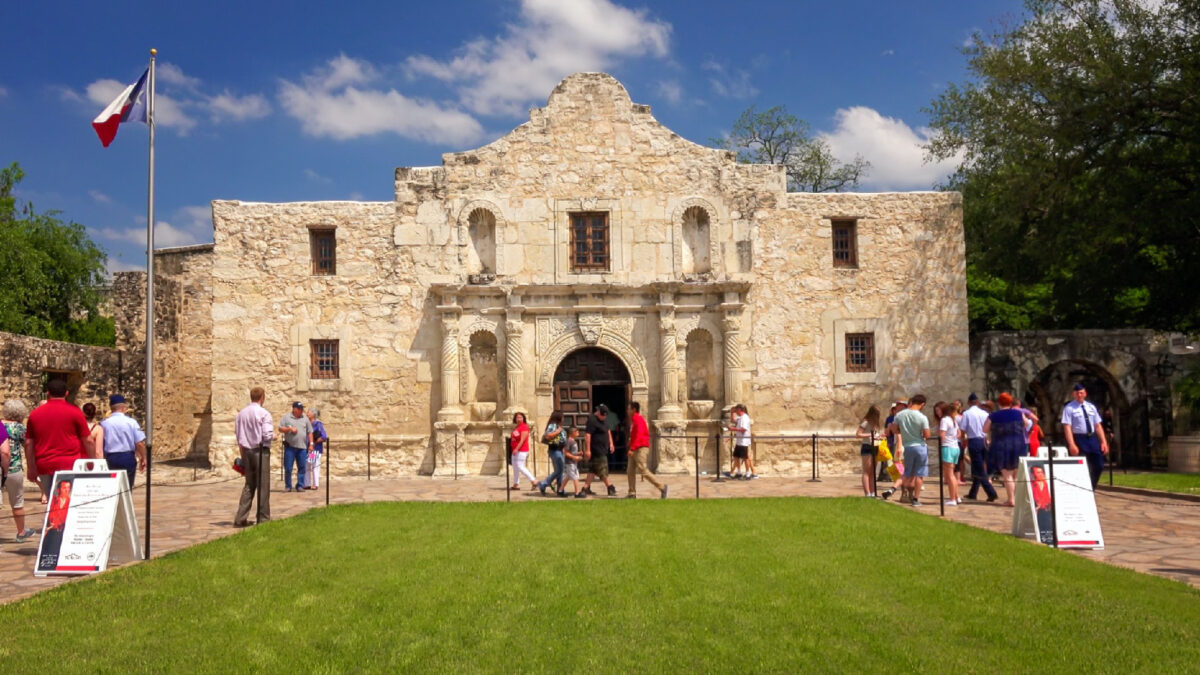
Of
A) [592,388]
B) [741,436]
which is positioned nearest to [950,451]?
[741,436]

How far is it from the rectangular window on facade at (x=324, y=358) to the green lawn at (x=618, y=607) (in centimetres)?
963

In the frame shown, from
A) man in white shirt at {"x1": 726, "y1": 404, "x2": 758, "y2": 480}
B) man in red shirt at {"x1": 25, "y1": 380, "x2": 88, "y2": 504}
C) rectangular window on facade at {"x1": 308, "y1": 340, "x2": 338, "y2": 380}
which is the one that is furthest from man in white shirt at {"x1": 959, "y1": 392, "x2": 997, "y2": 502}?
rectangular window on facade at {"x1": 308, "y1": 340, "x2": 338, "y2": 380}

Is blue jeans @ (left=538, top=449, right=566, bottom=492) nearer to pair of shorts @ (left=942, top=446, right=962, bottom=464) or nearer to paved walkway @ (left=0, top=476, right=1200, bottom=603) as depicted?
paved walkway @ (left=0, top=476, right=1200, bottom=603)

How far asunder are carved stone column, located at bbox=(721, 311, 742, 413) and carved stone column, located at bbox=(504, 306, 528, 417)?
4134 millimetres

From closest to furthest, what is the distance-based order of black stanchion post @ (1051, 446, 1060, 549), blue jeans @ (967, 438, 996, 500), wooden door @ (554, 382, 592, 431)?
black stanchion post @ (1051, 446, 1060, 549) < blue jeans @ (967, 438, 996, 500) < wooden door @ (554, 382, 592, 431)

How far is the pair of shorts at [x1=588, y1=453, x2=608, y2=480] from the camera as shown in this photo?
13.9 meters

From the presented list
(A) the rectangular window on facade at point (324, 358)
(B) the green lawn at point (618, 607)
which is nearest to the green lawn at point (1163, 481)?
(B) the green lawn at point (618, 607)

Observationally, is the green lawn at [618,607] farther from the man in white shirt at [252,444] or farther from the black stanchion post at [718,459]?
the black stanchion post at [718,459]

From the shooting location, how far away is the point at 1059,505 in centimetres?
888

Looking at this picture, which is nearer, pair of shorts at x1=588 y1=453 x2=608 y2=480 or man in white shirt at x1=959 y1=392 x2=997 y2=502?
man in white shirt at x1=959 y1=392 x2=997 y2=502

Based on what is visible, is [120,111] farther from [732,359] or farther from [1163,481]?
[1163,481]

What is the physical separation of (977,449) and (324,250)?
13.2m

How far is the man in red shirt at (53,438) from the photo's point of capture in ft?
29.6

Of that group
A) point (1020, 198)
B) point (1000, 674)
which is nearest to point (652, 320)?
point (1020, 198)
